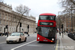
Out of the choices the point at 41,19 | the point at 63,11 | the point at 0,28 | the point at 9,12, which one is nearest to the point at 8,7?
A: the point at 9,12

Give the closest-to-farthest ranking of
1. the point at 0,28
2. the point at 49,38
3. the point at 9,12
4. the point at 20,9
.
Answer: the point at 49,38 < the point at 20,9 < the point at 0,28 < the point at 9,12

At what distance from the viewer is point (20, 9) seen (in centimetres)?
5681

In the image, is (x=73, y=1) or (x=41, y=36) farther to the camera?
(x=73, y=1)

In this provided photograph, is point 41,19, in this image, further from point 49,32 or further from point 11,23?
point 11,23

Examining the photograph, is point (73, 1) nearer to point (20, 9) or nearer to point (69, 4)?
point (69, 4)

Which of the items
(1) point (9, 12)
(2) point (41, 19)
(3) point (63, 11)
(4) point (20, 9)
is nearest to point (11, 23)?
(1) point (9, 12)

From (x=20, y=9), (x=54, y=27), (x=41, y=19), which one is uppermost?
(x=20, y=9)

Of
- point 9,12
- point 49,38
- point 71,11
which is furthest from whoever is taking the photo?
point 9,12

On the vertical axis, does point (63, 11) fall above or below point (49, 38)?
above

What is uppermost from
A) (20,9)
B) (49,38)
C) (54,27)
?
(20,9)

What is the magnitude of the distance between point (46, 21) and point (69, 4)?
29.1 ft

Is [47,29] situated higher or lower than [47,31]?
higher

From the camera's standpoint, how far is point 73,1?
23.7 meters

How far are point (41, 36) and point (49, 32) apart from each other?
1206 millimetres
